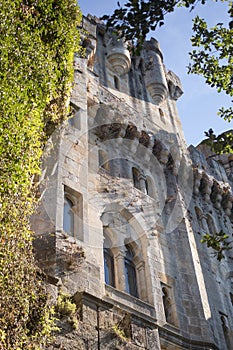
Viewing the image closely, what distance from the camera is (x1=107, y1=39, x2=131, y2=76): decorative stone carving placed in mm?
22734

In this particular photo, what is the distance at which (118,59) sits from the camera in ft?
74.7

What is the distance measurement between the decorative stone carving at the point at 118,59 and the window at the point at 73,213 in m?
10.9

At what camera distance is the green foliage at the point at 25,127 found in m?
7.60

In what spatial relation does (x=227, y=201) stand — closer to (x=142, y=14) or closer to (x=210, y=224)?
(x=210, y=224)

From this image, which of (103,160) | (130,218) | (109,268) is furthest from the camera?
(103,160)

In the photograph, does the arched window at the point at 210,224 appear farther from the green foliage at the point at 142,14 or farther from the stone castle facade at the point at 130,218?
the green foliage at the point at 142,14

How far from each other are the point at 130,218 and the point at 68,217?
145 inches

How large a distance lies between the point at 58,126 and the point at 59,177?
125cm

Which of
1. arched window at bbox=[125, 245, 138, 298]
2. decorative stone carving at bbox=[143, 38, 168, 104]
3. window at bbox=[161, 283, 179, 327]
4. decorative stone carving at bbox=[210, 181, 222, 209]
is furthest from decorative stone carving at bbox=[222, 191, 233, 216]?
arched window at bbox=[125, 245, 138, 298]

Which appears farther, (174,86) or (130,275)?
(174,86)

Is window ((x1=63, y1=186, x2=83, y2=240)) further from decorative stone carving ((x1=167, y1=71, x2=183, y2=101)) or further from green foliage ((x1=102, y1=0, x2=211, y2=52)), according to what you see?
decorative stone carving ((x1=167, y1=71, x2=183, y2=101))

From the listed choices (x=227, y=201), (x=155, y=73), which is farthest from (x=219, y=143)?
(x=155, y=73)

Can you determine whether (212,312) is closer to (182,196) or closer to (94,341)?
(182,196)

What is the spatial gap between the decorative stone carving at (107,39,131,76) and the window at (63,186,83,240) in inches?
431
